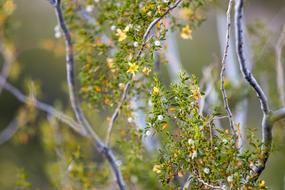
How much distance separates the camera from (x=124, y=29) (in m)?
2.59

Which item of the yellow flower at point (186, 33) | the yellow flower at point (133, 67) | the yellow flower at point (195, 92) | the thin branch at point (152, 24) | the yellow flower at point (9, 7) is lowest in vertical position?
the yellow flower at point (195, 92)

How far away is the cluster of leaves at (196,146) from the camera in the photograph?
2.32m

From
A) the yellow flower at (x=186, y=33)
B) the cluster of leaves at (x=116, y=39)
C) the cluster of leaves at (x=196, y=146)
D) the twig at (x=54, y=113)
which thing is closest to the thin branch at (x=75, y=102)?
the cluster of leaves at (x=116, y=39)

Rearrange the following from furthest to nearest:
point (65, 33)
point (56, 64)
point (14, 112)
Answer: point (56, 64)
point (14, 112)
point (65, 33)

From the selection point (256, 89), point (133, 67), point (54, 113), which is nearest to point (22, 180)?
point (54, 113)

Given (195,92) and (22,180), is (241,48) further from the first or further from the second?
(22,180)

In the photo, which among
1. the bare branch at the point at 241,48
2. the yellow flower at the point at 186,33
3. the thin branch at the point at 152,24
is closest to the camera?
the bare branch at the point at 241,48

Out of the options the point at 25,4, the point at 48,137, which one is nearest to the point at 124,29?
the point at 48,137

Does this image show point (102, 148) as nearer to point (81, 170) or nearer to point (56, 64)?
point (81, 170)

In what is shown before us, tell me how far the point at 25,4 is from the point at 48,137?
5.08 metres

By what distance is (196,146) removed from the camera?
2.31m

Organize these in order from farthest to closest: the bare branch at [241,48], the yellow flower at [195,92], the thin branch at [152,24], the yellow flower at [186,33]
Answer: the yellow flower at [186,33]
the thin branch at [152,24]
the yellow flower at [195,92]
the bare branch at [241,48]

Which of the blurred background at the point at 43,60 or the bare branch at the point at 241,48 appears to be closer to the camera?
the bare branch at the point at 241,48

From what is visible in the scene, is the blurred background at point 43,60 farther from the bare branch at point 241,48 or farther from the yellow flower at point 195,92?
the bare branch at point 241,48
